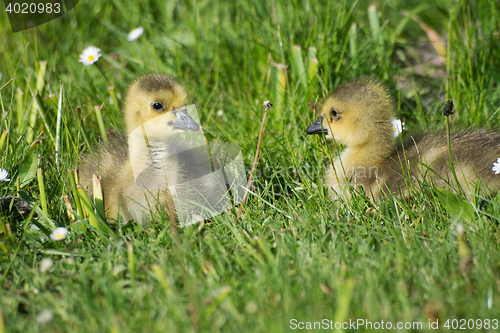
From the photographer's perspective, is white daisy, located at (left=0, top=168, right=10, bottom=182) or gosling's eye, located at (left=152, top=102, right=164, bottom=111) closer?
white daisy, located at (left=0, top=168, right=10, bottom=182)

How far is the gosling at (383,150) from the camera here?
7.86ft

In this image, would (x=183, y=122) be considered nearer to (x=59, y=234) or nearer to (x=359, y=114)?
(x=59, y=234)

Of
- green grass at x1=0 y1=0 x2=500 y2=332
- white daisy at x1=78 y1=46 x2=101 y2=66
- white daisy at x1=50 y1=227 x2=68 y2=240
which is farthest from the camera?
white daisy at x1=78 y1=46 x2=101 y2=66

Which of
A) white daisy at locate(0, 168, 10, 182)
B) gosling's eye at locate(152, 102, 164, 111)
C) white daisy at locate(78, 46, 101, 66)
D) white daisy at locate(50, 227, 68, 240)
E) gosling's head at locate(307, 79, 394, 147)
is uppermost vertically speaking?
white daisy at locate(78, 46, 101, 66)

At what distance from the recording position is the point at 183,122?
2525 mm

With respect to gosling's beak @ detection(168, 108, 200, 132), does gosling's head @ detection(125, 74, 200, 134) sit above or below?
above

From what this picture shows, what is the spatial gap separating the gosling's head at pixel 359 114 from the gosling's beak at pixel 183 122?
67 cm

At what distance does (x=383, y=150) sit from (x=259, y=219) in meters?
0.85

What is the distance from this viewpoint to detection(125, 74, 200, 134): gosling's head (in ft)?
8.31

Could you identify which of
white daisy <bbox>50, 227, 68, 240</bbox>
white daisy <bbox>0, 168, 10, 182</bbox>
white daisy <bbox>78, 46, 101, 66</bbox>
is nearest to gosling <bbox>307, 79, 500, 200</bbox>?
white daisy <bbox>50, 227, 68, 240</bbox>

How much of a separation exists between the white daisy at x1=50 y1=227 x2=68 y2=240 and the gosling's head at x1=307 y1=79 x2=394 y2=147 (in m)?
1.35

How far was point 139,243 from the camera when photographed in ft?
6.89

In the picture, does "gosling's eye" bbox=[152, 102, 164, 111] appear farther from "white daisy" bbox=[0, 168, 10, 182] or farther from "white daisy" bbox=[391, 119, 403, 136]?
"white daisy" bbox=[391, 119, 403, 136]

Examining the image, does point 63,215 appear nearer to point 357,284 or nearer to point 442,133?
point 357,284
